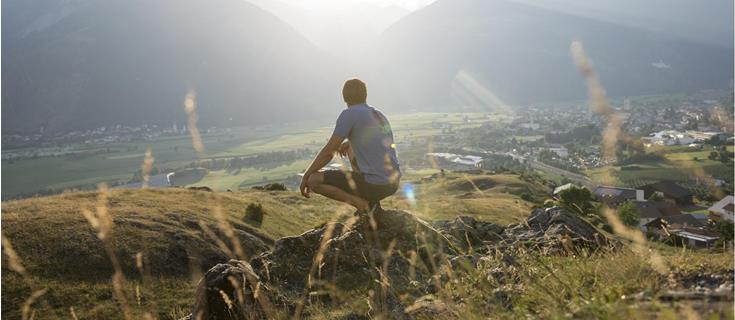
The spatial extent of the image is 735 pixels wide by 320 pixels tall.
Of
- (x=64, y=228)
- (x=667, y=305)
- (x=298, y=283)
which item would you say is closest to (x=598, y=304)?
(x=667, y=305)

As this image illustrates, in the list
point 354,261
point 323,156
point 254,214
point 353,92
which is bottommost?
point 254,214

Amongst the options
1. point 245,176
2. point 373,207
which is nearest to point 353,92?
point 373,207

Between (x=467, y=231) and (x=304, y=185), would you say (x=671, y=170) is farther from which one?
(x=304, y=185)

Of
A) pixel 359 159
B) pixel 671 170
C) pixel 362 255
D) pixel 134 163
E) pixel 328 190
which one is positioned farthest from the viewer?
pixel 134 163

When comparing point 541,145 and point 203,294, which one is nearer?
point 203,294

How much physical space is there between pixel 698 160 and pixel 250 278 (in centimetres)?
11871

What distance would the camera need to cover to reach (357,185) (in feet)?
25.1

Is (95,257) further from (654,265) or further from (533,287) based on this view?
(654,265)

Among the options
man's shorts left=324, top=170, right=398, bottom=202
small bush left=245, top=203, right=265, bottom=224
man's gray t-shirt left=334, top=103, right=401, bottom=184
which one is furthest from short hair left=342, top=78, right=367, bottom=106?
small bush left=245, top=203, right=265, bottom=224

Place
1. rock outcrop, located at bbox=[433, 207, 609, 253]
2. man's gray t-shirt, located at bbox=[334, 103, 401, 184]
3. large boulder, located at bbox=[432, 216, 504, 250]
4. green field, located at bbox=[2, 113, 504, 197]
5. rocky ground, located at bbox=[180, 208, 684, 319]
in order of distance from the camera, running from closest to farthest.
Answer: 1. rocky ground, located at bbox=[180, 208, 684, 319]
2. man's gray t-shirt, located at bbox=[334, 103, 401, 184]
3. rock outcrop, located at bbox=[433, 207, 609, 253]
4. large boulder, located at bbox=[432, 216, 504, 250]
5. green field, located at bbox=[2, 113, 504, 197]

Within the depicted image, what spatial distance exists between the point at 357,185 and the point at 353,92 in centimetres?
155

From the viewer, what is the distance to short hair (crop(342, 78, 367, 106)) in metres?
7.69

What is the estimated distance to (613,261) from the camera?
476cm

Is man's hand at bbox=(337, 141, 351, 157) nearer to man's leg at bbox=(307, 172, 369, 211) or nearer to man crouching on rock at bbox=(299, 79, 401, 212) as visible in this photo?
man crouching on rock at bbox=(299, 79, 401, 212)
